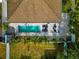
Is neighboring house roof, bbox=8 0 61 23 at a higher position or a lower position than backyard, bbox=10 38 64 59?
higher

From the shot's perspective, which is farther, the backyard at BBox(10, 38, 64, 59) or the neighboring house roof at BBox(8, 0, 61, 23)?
the neighboring house roof at BBox(8, 0, 61, 23)

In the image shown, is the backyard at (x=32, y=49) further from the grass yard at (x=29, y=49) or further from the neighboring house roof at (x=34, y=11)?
the neighboring house roof at (x=34, y=11)

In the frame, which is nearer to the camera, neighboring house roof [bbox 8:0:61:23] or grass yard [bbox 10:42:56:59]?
grass yard [bbox 10:42:56:59]

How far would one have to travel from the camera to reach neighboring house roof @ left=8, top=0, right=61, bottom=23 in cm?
1720

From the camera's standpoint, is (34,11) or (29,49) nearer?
(29,49)

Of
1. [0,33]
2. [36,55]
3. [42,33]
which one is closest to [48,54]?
[36,55]

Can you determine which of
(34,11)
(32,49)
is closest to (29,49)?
(32,49)

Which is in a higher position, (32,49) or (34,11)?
(34,11)

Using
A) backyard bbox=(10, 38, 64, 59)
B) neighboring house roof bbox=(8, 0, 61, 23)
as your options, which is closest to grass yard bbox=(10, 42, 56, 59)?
backyard bbox=(10, 38, 64, 59)

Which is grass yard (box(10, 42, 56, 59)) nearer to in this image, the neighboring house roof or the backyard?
the backyard

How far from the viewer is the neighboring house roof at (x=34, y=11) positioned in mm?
17203

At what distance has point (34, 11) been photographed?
1723 centimetres

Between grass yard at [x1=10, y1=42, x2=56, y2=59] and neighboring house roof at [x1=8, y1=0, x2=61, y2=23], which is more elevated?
neighboring house roof at [x1=8, y1=0, x2=61, y2=23]

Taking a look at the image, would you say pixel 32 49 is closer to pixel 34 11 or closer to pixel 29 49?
pixel 29 49
